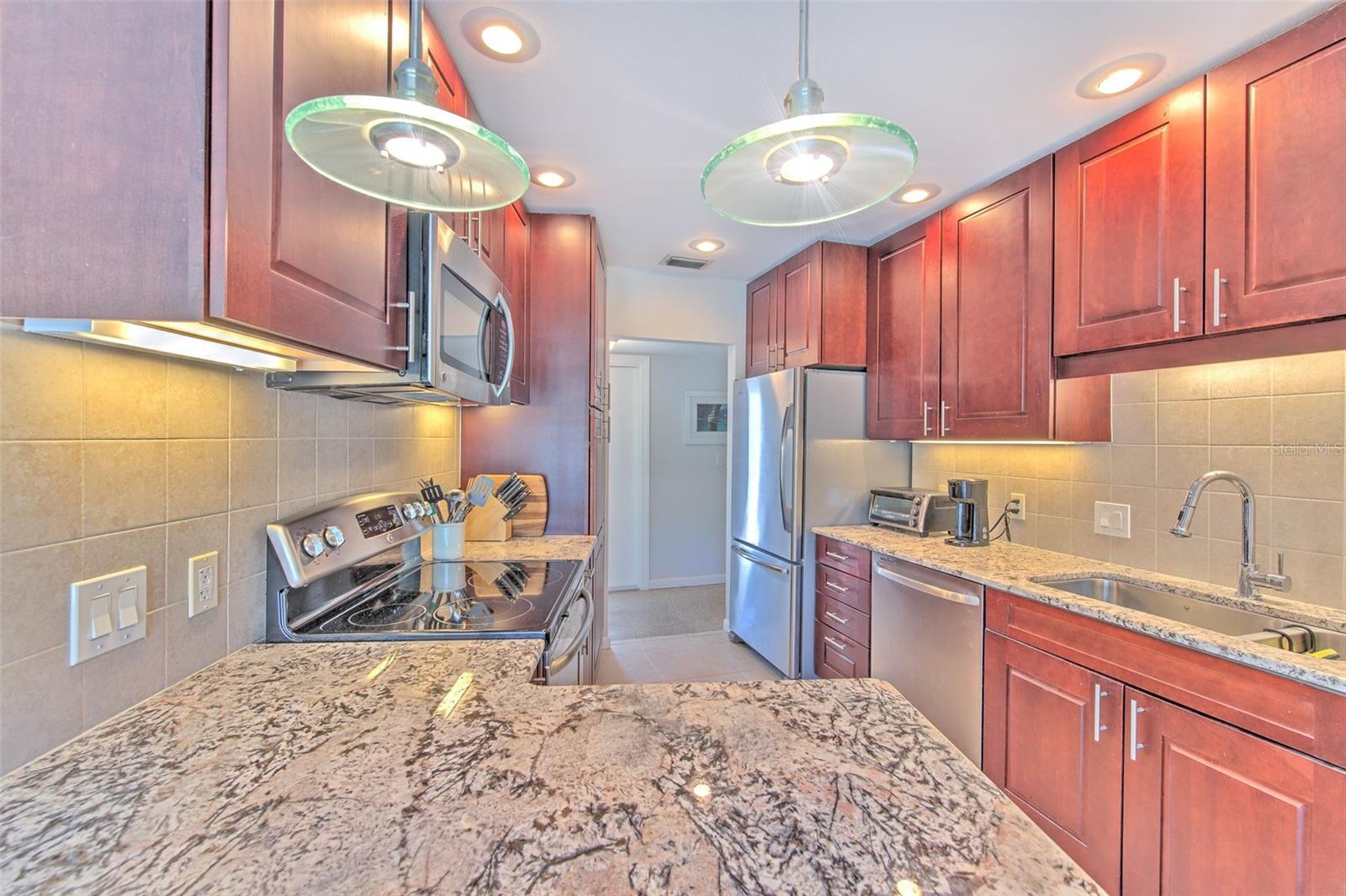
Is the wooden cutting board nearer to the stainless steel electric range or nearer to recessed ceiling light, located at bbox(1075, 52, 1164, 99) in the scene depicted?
the stainless steel electric range

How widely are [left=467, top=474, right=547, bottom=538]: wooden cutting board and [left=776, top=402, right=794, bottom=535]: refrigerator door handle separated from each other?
4.19 ft

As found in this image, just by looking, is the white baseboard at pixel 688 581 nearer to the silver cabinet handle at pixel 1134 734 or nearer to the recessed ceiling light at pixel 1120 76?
the silver cabinet handle at pixel 1134 734

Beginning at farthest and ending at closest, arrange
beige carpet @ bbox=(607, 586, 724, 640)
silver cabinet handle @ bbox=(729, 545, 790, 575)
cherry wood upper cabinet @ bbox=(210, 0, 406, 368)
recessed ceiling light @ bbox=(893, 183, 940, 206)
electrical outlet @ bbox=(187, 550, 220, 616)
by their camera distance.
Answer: beige carpet @ bbox=(607, 586, 724, 640), silver cabinet handle @ bbox=(729, 545, 790, 575), recessed ceiling light @ bbox=(893, 183, 940, 206), electrical outlet @ bbox=(187, 550, 220, 616), cherry wood upper cabinet @ bbox=(210, 0, 406, 368)

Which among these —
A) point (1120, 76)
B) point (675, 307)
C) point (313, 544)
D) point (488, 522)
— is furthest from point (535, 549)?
point (1120, 76)

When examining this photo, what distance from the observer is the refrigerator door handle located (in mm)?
2848

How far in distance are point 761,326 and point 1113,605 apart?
2.35m

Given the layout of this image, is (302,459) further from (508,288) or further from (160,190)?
(508,288)

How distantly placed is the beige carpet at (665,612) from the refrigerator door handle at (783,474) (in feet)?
4.32

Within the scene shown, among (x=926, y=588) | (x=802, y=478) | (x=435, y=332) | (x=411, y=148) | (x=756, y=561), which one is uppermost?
(x=411, y=148)

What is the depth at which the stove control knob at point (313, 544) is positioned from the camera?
1229 mm

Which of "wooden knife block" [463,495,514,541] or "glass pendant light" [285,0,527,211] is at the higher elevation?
"glass pendant light" [285,0,527,211]

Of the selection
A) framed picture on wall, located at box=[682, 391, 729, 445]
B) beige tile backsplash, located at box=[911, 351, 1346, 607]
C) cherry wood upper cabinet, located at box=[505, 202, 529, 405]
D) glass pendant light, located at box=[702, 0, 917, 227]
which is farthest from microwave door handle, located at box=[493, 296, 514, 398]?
framed picture on wall, located at box=[682, 391, 729, 445]

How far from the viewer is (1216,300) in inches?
58.6

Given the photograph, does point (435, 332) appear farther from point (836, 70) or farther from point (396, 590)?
point (836, 70)
